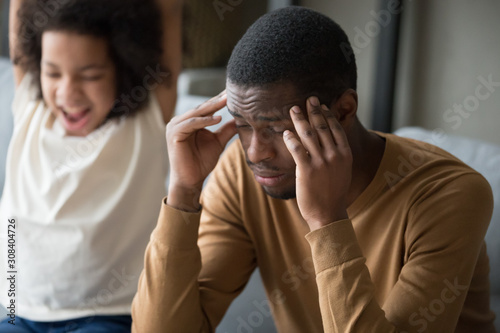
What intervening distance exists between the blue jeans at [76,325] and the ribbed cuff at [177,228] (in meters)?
0.34

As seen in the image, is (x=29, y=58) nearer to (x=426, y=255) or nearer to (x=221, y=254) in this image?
(x=221, y=254)

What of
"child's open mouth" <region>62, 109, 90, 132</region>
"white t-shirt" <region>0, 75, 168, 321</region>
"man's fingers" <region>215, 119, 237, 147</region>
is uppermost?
"man's fingers" <region>215, 119, 237, 147</region>

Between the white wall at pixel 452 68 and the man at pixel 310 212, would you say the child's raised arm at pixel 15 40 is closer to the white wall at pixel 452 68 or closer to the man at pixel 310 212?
the man at pixel 310 212

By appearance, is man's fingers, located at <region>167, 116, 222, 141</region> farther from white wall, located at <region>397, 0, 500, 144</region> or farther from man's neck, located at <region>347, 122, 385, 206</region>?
white wall, located at <region>397, 0, 500, 144</region>

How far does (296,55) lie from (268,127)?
0.13 m

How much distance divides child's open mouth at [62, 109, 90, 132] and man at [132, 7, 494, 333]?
0.41 meters

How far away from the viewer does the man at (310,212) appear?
92 cm

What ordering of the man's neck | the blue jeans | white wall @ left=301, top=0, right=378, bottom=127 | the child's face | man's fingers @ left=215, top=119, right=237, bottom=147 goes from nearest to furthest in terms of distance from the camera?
the man's neck < man's fingers @ left=215, top=119, right=237, bottom=147 < the blue jeans < the child's face < white wall @ left=301, top=0, right=378, bottom=127

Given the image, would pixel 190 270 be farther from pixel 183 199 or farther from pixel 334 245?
pixel 334 245

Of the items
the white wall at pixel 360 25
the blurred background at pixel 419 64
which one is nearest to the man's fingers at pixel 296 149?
the blurred background at pixel 419 64

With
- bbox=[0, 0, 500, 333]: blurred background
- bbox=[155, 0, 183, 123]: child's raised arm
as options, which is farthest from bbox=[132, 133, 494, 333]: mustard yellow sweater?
bbox=[0, 0, 500, 333]: blurred background

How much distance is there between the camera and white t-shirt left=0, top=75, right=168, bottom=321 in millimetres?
1363

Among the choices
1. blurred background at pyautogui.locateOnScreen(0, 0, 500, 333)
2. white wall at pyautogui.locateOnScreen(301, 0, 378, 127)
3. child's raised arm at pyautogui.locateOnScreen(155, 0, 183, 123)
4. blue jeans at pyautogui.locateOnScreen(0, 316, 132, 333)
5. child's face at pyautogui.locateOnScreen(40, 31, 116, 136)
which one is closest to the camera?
blue jeans at pyautogui.locateOnScreen(0, 316, 132, 333)

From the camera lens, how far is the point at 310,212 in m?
0.93
